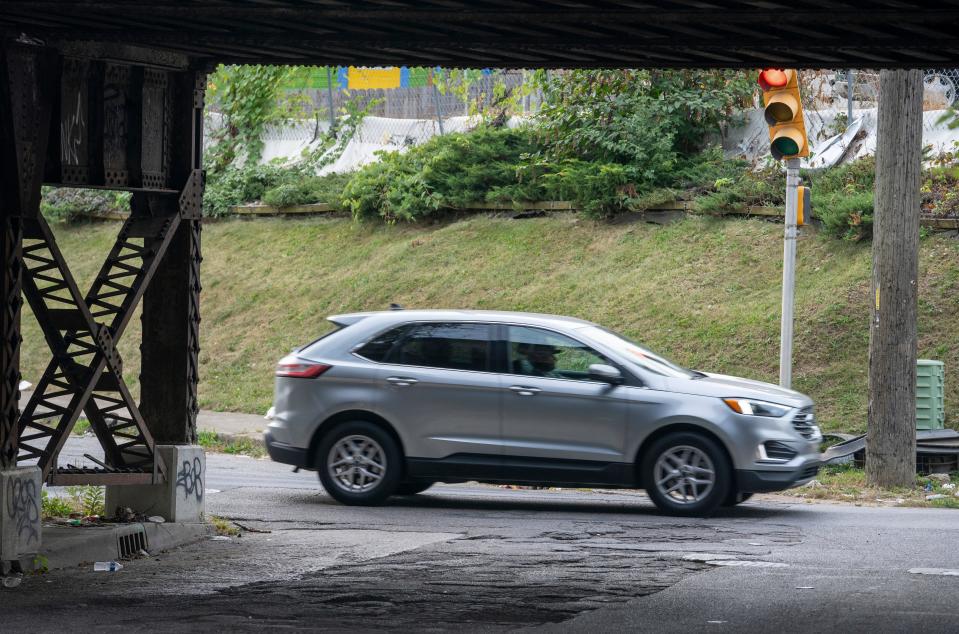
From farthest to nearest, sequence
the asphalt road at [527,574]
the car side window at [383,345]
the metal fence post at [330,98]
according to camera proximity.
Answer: the metal fence post at [330,98], the car side window at [383,345], the asphalt road at [527,574]

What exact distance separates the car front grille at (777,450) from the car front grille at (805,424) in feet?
0.71

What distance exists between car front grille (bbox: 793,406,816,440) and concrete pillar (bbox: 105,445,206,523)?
197 inches

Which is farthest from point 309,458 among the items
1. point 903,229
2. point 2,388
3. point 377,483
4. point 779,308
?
point 779,308

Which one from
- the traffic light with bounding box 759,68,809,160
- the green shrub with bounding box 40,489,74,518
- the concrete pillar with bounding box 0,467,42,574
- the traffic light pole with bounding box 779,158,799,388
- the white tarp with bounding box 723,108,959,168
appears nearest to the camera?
the concrete pillar with bounding box 0,467,42,574

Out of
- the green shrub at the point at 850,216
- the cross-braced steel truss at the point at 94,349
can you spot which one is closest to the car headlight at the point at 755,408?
the cross-braced steel truss at the point at 94,349

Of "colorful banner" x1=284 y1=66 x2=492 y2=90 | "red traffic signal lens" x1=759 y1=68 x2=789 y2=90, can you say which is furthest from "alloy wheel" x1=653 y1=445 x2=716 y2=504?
"colorful banner" x1=284 y1=66 x2=492 y2=90

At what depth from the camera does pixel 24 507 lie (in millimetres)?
8664

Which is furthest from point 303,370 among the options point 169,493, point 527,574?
point 527,574

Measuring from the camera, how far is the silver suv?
37.4 ft

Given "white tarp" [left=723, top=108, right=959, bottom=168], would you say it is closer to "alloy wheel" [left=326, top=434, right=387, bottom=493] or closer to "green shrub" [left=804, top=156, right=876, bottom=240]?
"green shrub" [left=804, top=156, right=876, bottom=240]

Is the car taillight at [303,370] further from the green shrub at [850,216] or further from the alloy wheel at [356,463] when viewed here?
the green shrub at [850,216]

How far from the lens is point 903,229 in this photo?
13516 mm

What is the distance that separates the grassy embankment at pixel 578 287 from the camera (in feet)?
55.9

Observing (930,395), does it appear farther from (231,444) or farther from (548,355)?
(231,444)
